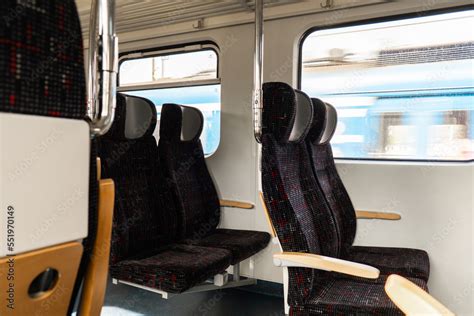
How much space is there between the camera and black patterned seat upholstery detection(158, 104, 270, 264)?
2.52 metres

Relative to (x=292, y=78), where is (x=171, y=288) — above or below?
below

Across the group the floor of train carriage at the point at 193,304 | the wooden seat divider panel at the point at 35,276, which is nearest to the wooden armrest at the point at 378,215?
the floor of train carriage at the point at 193,304

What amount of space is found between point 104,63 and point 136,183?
1.54m

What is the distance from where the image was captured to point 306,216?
1675 millimetres

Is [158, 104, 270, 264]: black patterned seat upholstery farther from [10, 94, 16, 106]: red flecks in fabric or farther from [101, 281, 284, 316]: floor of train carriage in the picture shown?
[10, 94, 16, 106]: red flecks in fabric

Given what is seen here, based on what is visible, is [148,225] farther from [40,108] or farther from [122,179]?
[40,108]

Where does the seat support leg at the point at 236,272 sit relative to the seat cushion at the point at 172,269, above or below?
below

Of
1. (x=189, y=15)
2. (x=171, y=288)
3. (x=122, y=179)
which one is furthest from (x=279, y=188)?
(x=189, y=15)

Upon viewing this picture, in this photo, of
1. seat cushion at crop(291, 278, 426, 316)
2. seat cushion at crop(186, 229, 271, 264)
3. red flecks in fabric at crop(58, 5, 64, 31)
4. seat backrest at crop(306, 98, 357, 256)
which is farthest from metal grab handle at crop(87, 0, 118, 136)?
seat cushion at crop(186, 229, 271, 264)

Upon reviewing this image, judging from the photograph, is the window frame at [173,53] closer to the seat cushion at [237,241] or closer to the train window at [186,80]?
the train window at [186,80]

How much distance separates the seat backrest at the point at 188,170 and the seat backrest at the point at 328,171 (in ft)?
3.15

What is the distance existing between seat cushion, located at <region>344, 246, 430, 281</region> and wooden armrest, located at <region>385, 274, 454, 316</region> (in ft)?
2.99

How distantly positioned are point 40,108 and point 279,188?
112 centimetres

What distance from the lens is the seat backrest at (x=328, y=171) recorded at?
2.05 meters
